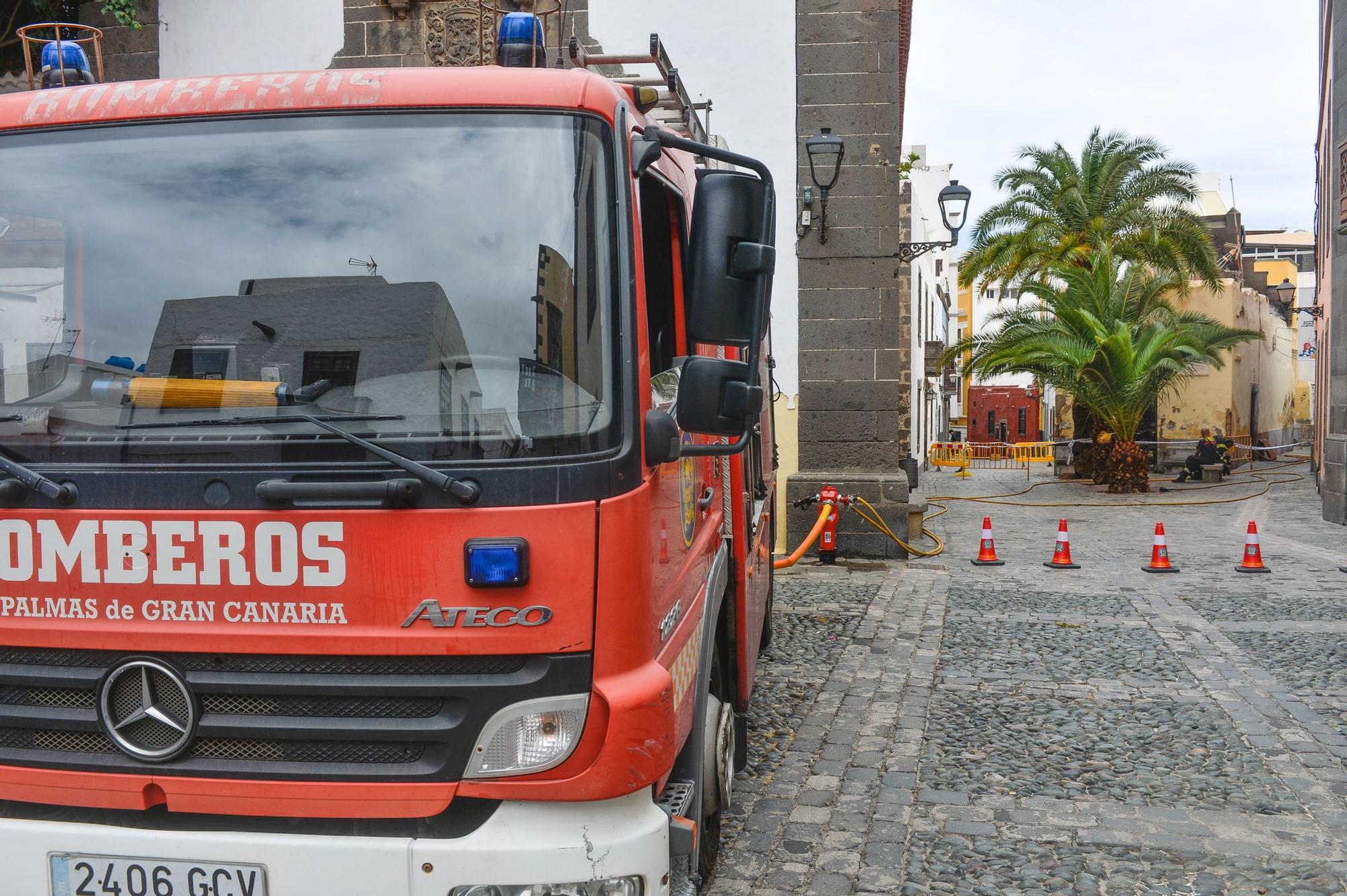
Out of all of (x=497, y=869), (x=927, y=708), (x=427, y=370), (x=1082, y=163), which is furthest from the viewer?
(x=1082, y=163)

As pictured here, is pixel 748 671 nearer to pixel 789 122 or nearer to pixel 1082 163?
pixel 789 122

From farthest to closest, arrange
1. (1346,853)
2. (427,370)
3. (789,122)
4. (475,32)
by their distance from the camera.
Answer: (789,122)
(475,32)
(1346,853)
(427,370)

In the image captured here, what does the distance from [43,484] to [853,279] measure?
999 centimetres

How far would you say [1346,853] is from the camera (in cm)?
425

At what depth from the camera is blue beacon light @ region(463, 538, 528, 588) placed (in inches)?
96.3

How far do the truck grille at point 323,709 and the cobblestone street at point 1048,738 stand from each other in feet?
6.06

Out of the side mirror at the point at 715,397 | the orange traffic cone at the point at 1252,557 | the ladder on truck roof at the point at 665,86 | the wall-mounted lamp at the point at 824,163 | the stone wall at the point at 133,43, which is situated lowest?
the orange traffic cone at the point at 1252,557

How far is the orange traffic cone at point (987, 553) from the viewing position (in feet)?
39.2

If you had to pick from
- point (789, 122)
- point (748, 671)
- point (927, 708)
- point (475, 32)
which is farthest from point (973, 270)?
point (748, 671)

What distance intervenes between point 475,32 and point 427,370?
28.2ft

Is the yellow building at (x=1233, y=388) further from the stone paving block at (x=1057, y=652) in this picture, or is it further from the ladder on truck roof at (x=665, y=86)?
the ladder on truck roof at (x=665, y=86)

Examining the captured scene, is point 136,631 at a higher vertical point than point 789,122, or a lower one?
lower

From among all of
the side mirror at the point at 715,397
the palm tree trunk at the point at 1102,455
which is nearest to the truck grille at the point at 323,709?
the side mirror at the point at 715,397

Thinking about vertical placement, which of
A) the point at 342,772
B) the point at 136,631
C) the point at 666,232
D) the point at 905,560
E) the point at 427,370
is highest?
the point at 666,232
